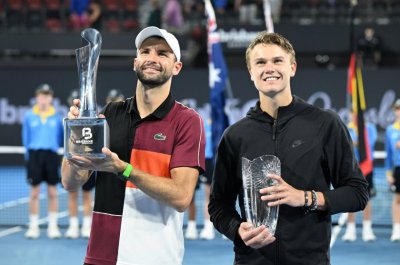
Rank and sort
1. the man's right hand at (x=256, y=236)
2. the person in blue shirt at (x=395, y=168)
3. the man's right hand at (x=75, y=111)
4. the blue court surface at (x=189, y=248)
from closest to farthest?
the man's right hand at (x=256, y=236), the man's right hand at (x=75, y=111), the blue court surface at (x=189, y=248), the person in blue shirt at (x=395, y=168)

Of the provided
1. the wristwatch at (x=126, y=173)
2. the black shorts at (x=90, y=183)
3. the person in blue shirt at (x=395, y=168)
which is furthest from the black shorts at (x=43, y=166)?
the wristwatch at (x=126, y=173)

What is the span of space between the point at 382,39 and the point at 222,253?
12.2 m

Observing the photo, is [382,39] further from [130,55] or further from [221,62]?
[221,62]

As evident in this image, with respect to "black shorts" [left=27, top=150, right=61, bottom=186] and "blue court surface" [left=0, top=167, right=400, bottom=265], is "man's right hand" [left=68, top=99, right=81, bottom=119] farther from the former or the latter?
"black shorts" [left=27, top=150, right=61, bottom=186]

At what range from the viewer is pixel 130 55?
2230 centimetres

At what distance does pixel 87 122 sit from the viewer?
3.85 m

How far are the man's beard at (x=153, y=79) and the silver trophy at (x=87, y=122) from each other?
0.39 m

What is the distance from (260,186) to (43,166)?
908 cm

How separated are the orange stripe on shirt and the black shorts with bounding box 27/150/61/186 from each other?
321 inches

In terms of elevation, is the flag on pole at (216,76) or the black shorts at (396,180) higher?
the flag on pole at (216,76)

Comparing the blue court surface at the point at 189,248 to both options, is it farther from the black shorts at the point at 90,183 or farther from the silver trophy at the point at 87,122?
the silver trophy at the point at 87,122

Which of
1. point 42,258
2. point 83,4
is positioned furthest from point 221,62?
point 83,4

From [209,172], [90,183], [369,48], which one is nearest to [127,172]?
[90,183]

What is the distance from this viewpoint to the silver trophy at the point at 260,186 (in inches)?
150
